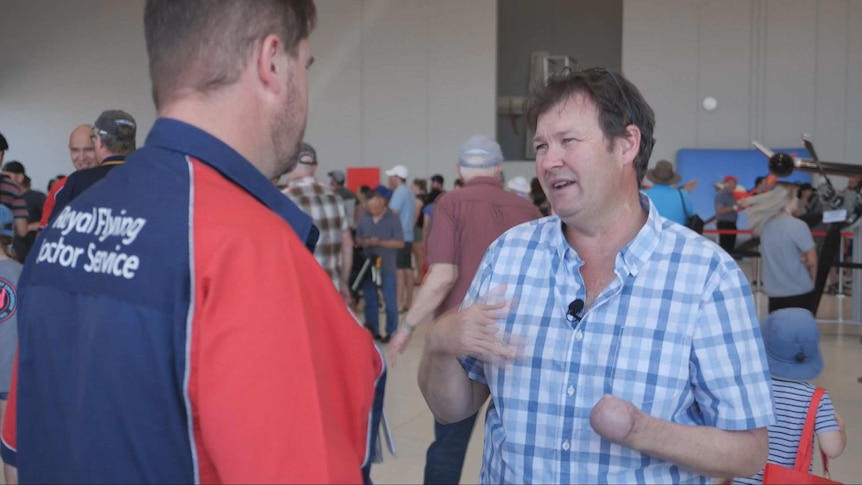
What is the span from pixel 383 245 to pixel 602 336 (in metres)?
6.51

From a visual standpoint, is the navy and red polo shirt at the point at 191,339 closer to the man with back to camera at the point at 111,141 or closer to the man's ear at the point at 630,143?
the man's ear at the point at 630,143

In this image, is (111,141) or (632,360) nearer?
(632,360)

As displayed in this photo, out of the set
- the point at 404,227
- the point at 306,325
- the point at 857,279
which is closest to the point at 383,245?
the point at 404,227

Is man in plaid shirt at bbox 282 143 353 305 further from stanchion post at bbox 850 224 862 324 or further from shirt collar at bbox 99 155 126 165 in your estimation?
stanchion post at bbox 850 224 862 324

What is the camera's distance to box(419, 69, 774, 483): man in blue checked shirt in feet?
5.32

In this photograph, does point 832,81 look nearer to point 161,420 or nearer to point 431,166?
point 431,166

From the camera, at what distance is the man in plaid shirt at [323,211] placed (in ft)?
A: 15.1

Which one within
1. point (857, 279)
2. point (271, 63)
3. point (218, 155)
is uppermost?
point (271, 63)

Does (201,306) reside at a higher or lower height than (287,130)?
lower

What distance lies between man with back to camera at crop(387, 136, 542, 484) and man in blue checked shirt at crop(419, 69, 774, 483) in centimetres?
175

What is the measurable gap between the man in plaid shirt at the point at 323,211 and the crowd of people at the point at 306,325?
154cm

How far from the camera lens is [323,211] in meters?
4.66

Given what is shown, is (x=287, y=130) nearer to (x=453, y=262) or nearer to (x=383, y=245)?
(x=453, y=262)

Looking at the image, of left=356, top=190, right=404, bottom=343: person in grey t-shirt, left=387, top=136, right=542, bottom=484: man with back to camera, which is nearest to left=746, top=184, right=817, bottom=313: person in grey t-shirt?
left=387, top=136, right=542, bottom=484: man with back to camera
